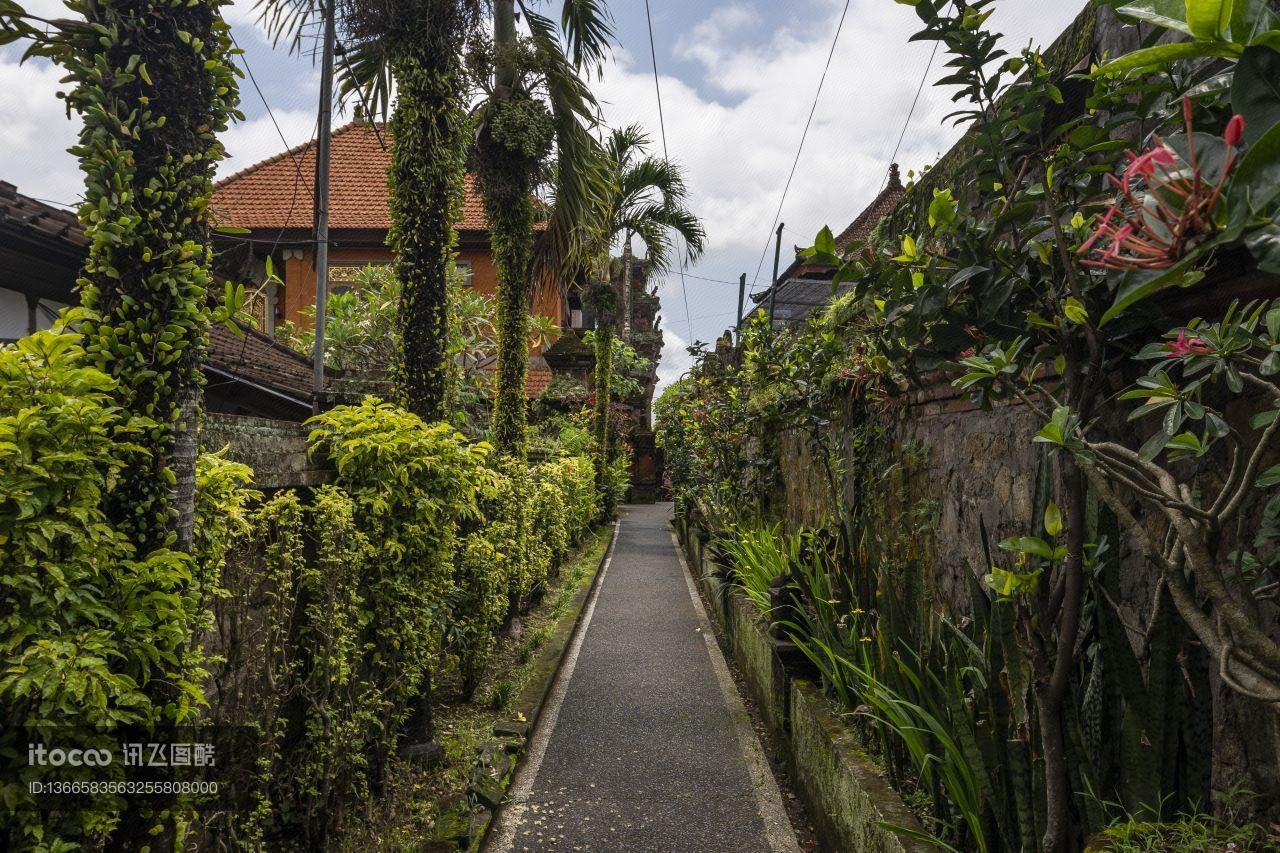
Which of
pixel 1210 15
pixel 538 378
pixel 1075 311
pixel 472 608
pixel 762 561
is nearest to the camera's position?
pixel 1210 15

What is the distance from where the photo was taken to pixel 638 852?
3650 millimetres

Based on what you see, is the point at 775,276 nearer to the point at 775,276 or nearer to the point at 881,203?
the point at 775,276

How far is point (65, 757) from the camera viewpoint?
1716mm

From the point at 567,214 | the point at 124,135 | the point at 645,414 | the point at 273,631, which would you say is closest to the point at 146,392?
the point at 124,135

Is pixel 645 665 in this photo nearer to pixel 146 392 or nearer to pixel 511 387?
pixel 511 387

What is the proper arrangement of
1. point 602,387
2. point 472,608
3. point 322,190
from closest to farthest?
point 472,608
point 322,190
point 602,387

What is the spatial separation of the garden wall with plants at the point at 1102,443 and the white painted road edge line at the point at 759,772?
841 millimetres

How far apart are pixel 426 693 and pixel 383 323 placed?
6.63m

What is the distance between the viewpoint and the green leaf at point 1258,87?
0.98 metres

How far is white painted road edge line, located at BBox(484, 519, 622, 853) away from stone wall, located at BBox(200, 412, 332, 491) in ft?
6.27

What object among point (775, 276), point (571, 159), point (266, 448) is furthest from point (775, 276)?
point (266, 448)

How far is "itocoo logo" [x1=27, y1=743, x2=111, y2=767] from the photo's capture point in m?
1.66

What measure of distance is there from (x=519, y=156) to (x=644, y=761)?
19.7 ft

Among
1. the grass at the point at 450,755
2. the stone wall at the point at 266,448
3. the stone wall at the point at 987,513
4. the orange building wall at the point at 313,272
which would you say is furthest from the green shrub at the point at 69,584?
the orange building wall at the point at 313,272
